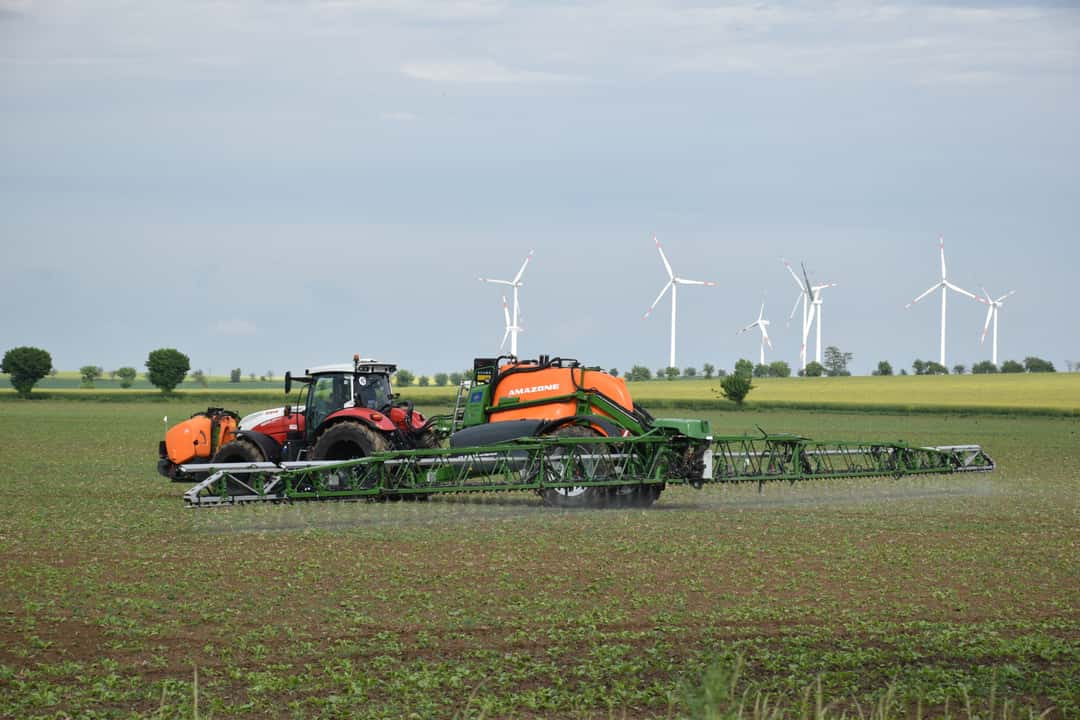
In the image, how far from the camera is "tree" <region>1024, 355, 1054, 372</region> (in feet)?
441

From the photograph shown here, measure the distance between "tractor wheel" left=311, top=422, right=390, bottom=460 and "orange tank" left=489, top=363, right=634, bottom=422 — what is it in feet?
7.40

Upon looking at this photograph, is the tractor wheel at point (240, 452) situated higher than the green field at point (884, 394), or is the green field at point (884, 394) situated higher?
the green field at point (884, 394)

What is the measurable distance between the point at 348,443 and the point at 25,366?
101120mm

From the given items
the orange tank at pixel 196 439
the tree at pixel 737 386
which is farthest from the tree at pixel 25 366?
the orange tank at pixel 196 439

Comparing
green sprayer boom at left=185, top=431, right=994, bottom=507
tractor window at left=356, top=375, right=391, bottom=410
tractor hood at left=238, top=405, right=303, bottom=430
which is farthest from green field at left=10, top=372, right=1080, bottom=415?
green sprayer boom at left=185, top=431, right=994, bottom=507

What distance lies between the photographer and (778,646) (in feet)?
38.3

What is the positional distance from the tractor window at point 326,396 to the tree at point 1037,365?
121 meters

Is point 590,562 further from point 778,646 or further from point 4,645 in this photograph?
point 4,645

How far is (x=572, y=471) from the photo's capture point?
71.6ft

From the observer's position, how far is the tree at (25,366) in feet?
381

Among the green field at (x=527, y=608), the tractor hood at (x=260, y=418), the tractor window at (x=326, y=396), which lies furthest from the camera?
the tractor hood at (x=260, y=418)

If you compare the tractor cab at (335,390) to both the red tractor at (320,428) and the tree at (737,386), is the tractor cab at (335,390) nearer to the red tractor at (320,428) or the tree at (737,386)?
the red tractor at (320,428)

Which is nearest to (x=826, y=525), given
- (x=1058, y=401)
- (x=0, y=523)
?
(x=0, y=523)

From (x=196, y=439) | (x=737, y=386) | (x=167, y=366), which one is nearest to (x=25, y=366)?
(x=167, y=366)
